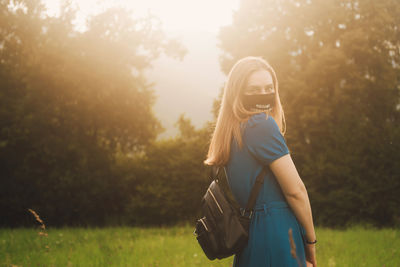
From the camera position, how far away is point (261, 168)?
214 cm

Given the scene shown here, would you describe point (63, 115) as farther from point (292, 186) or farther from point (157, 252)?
point (292, 186)

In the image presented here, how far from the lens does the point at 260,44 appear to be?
57.5 ft

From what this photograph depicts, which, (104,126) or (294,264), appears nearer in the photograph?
(294,264)

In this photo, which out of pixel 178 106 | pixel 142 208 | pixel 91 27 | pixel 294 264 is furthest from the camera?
pixel 178 106

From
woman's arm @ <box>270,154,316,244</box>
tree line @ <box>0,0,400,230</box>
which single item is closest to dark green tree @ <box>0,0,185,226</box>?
tree line @ <box>0,0,400,230</box>

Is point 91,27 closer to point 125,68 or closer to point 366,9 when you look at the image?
point 125,68

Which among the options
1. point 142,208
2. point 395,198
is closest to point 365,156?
point 395,198

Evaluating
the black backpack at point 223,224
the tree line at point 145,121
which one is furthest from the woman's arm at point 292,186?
the tree line at point 145,121

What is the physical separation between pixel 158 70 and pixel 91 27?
123 meters

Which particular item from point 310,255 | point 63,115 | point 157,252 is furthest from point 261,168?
point 63,115

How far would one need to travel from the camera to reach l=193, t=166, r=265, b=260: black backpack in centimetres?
213

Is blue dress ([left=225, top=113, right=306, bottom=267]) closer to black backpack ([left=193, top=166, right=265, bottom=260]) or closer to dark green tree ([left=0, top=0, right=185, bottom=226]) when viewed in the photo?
black backpack ([left=193, top=166, right=265, bottom=260])

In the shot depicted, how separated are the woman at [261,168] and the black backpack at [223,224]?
52 mm

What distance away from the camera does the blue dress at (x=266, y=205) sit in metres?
2.08
